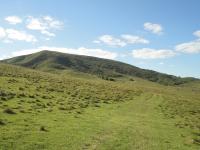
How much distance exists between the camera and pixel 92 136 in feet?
77.0

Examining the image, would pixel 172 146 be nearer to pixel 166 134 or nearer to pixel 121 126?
pixel 166 134

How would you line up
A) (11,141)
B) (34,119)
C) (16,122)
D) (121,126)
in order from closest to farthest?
(11,141), (16,122), (34,119), (121,126)

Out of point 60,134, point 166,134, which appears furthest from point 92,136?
point 166,134

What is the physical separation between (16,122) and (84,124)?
640 cm

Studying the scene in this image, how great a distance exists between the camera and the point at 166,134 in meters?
28.6

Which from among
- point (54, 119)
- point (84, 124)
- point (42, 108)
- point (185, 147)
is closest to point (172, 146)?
point (185, 147)

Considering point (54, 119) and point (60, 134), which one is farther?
point (54, 119)

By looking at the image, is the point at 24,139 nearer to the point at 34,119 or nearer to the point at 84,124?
the point at 34,119

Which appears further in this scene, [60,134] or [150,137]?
[150,137]

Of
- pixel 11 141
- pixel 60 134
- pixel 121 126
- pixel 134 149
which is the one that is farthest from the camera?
pixel 121 126

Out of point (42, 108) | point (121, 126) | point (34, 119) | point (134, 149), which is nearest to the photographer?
point (134, 149)

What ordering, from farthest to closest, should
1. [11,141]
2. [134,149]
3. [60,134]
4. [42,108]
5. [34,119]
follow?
[42,108]
[34,119]
[60,134]
[134,149]
[11,141]

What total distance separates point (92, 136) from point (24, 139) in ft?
18.1

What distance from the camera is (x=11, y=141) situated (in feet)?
63.0
